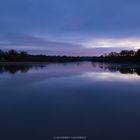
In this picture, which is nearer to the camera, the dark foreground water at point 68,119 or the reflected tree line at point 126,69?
the dark foreground water at point 68,119

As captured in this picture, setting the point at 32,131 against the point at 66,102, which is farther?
the point at 66,102

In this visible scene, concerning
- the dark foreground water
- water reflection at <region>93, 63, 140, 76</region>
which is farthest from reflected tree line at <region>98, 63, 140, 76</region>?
the dark foreground water

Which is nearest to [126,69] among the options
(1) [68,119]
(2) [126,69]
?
(2) [126,69]

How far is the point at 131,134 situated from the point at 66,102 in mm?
4514

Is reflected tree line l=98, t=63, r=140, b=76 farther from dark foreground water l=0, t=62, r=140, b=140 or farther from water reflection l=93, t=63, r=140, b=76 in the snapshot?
dark foreground water l=0, t=62, r=140, b=140

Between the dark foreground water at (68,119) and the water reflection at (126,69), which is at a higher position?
the dark foreground water at (68,119)

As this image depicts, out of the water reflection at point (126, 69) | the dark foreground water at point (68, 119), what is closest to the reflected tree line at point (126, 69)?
the water reflection at point (126, 69)

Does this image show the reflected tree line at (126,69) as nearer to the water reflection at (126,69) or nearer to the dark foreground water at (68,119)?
the water reflection at (126,69)

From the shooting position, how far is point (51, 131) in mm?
6457

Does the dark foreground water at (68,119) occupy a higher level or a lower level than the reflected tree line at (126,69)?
higher

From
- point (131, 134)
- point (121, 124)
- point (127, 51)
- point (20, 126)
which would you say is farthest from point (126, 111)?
point (127, 51)

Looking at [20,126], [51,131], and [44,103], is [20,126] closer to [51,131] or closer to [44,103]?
[51,131]

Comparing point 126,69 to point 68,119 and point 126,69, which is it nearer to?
point 126,69

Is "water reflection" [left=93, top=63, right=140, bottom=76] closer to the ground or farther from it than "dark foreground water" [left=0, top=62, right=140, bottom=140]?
closer to the ground
